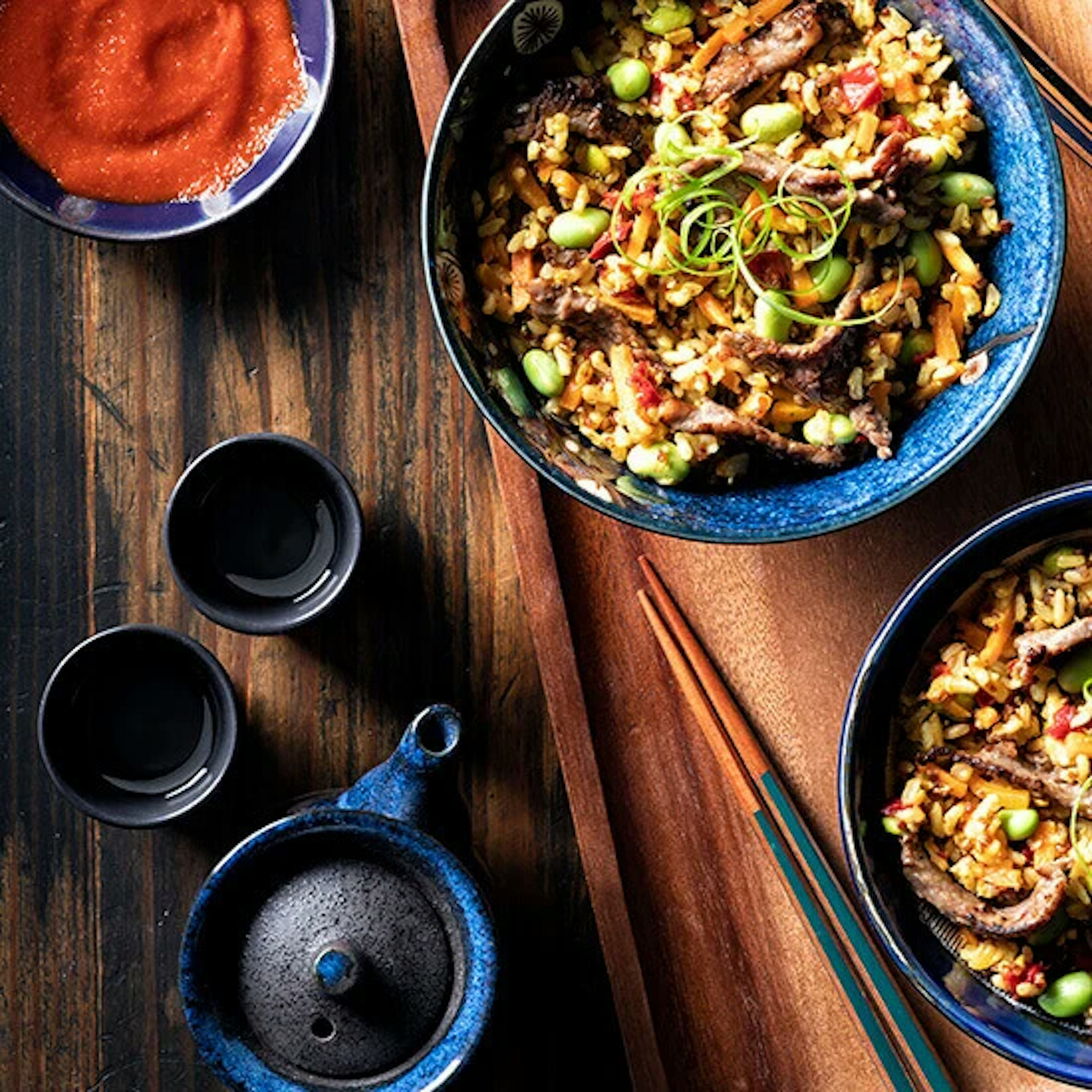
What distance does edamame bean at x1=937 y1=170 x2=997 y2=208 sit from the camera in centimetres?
216

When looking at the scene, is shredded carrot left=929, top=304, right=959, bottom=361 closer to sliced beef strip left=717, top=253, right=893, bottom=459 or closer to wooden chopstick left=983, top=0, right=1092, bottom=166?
sliced beef strip left=717, top=253, right=893, bottom=459

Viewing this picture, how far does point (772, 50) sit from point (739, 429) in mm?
526

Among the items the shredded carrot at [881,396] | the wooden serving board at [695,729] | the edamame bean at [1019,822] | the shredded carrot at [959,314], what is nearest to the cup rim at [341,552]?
the wooden serving board at [695,729]

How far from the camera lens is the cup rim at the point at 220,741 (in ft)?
8.59

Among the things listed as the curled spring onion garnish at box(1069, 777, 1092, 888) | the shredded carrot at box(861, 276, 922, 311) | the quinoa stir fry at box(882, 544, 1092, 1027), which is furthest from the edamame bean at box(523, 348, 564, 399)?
the curled spring onion garnish at box(1069, 777, 1092, 888)

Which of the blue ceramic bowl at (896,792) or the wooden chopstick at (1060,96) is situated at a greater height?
the wooden chopstick at (1060,96)

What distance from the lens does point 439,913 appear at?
243 cm

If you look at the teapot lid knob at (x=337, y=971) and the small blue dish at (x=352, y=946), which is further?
the small blue dish at (x=352, y=946)

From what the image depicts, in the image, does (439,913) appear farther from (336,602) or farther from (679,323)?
(679,323)

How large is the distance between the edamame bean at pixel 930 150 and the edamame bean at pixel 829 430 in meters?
0.35

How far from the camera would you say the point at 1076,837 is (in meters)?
2.17

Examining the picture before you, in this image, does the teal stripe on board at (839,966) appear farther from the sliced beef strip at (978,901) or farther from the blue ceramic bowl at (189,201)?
the blue ceramic bowl at (189,201)

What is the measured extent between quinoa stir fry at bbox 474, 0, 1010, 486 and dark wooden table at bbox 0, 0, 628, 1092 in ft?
1.62

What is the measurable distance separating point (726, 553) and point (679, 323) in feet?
A: 1.28
